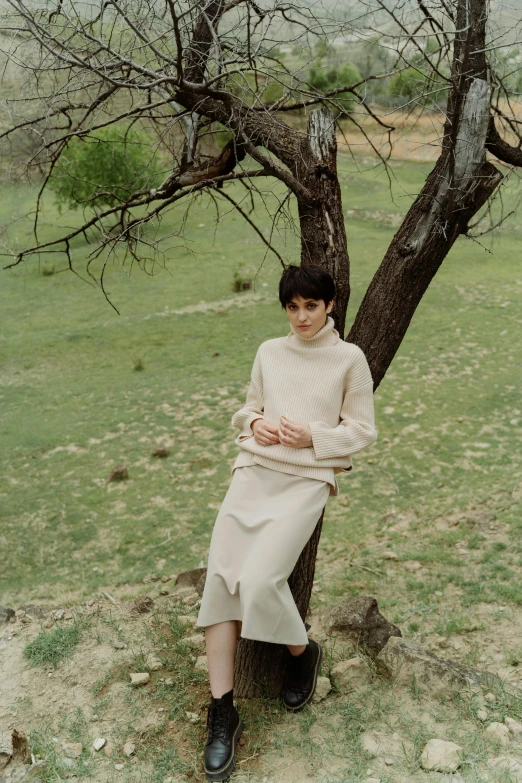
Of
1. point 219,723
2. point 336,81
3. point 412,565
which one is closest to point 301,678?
point 219,723

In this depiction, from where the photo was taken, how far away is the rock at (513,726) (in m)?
2.49

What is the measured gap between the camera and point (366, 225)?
15.4 metres

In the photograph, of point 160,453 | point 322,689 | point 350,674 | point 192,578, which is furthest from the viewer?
point 160,453

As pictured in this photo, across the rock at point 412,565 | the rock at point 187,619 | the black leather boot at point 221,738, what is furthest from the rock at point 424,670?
the rock at point 412,565

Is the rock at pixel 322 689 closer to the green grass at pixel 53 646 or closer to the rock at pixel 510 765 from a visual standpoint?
the rock at pixel 510 765

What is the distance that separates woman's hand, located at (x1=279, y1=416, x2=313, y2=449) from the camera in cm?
247

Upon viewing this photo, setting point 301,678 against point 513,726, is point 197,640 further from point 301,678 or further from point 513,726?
point 513,726

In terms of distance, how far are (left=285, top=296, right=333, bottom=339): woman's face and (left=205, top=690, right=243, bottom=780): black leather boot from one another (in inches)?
50.0

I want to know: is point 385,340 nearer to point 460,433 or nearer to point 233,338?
point 460,433

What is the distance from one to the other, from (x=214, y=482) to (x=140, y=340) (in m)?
4.39

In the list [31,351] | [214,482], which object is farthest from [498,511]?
[31,351]

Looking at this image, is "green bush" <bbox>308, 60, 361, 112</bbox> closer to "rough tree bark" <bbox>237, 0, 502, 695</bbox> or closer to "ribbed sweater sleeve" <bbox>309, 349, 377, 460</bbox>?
"rough tree bark" <bbox>237, 0, 502, 695</bbox>

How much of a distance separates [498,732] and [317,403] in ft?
4.10

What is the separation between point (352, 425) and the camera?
2.54 m
